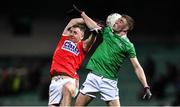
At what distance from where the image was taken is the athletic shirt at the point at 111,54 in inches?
388

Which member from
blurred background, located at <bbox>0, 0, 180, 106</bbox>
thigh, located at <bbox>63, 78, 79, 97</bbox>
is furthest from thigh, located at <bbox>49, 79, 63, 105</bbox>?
blurred background, located at <bbox>0, 0, 180, 106</bbox>

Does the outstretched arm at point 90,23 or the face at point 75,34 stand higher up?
the outstretched arm at point 90,23

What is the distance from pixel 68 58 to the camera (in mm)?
9914

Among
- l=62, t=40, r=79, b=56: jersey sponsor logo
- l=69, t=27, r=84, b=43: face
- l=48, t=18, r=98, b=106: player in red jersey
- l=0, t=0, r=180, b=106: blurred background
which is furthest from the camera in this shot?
l=0, t=0, r=180, b=106: blurred background

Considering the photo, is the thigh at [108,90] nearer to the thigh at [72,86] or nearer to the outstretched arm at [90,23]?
the thigh at [72,86]

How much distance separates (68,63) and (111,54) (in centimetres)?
A: 62

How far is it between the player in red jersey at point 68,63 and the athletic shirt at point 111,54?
220mm

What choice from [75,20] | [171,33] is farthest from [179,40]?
[75,20]

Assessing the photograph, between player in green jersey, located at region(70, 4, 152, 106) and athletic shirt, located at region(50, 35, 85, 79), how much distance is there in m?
0.23

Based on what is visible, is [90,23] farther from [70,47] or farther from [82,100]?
[82,100]

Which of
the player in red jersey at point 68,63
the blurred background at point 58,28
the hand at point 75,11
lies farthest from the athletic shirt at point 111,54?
the blurred background at point 58,28

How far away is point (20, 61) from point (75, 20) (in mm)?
11653

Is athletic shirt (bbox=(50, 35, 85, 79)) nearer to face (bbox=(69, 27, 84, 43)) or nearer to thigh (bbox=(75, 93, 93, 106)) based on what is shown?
face (bbox=(69, 27, 84, 43))

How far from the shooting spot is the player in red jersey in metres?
9.79
